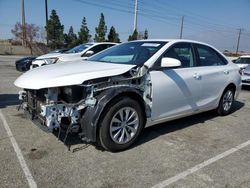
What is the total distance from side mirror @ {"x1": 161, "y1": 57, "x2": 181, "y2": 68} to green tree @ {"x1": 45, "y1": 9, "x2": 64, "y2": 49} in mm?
35996

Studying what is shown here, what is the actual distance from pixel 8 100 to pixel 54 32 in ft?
110

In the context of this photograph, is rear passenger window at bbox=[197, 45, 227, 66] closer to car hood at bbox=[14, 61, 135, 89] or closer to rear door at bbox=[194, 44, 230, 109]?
rear door at bbox=[194, 44, 230, 109]

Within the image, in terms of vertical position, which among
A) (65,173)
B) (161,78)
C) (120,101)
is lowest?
(65,173)

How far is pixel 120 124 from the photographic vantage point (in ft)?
11.9

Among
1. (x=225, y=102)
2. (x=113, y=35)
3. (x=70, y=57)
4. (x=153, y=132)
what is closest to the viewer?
(x=153, y=132)

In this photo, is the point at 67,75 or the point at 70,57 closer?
the point at 67,75

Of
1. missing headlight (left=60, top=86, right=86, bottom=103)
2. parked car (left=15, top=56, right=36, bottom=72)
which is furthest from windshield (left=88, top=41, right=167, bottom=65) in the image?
parked car (left=15, top=56, right=36, bottom=72)

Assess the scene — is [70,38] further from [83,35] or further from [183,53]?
[183,53]

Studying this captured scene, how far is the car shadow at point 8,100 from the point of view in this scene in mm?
6055

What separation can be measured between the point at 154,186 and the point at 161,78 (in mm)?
1682

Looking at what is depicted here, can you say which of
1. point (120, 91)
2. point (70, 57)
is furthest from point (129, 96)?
point (70, 57)

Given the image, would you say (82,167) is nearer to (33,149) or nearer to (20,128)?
(33,149)

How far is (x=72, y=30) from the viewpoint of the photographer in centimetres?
4250

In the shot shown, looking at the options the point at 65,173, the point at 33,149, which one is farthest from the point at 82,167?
the point at 33,149
